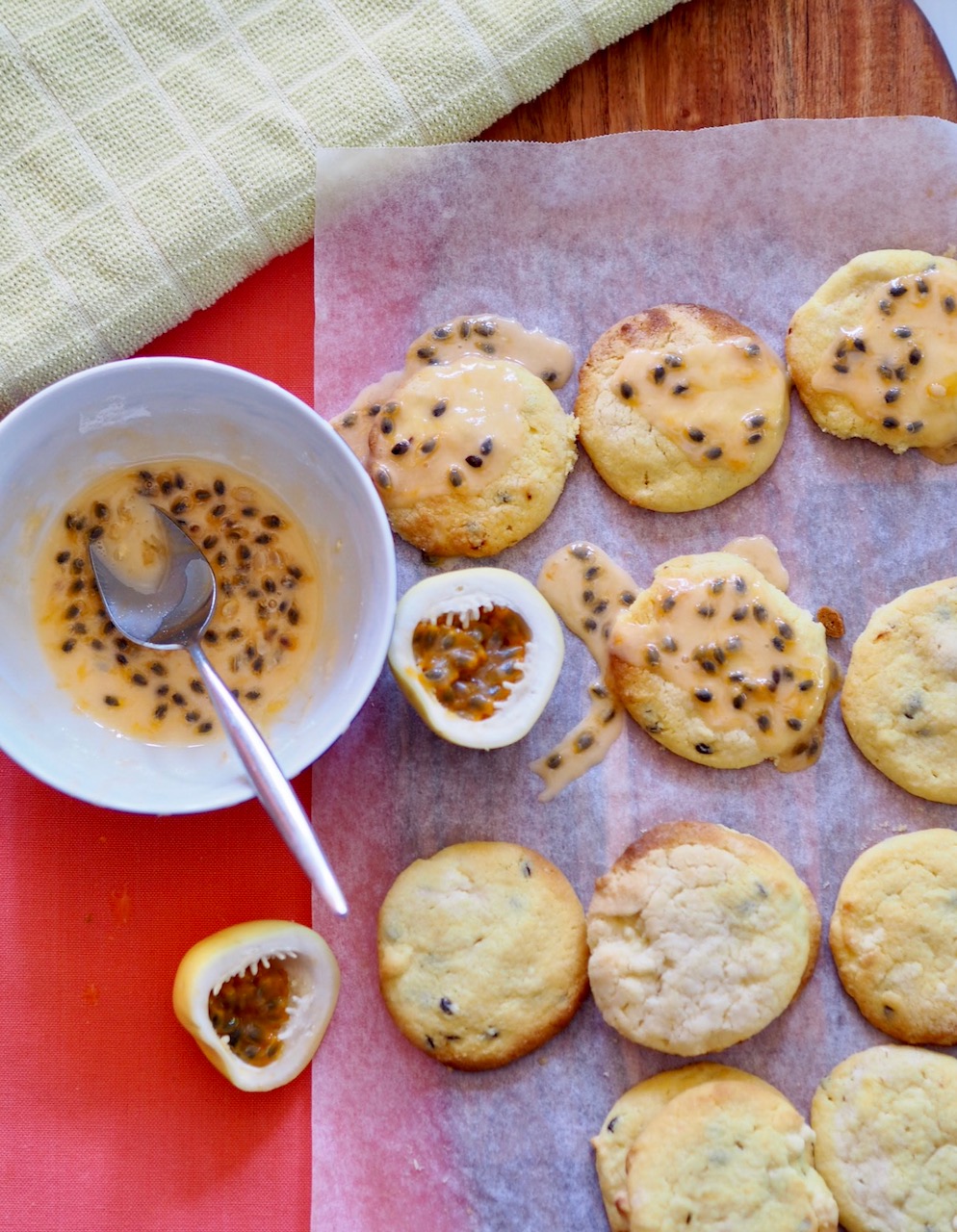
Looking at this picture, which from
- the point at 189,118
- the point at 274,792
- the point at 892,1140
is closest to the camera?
the point at 274,792

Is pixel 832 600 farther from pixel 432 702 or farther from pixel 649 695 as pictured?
pixel 432 702

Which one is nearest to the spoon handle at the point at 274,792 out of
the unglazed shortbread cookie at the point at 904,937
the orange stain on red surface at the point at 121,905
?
the orange stain on red surface at the point at 121,905

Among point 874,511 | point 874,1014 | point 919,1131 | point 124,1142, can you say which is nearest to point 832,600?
point 874,511

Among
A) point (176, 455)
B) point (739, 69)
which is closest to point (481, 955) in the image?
point (176, 455)

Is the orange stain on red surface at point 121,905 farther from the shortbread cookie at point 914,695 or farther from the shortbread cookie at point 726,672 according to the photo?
the shortbread cookie at point 914,695

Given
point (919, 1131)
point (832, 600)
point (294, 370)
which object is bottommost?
point (919, 1131)

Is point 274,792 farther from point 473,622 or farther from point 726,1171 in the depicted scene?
point 726,1171

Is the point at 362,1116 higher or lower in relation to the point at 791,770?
lower
